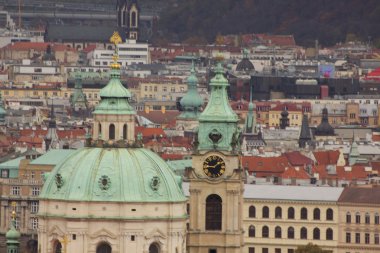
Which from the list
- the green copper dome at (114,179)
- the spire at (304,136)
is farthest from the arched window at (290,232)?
the spire at (304,136)

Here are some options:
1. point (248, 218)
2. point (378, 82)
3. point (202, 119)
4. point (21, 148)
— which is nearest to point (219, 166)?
point (202, 119)

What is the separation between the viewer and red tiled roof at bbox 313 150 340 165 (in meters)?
126

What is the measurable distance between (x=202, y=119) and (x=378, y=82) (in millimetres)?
103294

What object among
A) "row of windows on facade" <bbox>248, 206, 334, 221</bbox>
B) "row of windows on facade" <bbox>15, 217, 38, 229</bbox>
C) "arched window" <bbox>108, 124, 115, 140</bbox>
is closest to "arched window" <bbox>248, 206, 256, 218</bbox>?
"row of windows on facade" <bbox>248, 206, 334, 221</bbox>

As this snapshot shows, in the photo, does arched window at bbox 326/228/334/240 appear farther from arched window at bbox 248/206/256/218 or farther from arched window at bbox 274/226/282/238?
arched window at bbox 248/206/256/218

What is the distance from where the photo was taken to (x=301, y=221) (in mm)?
101562

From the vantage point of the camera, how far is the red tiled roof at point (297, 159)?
123600 millimetres

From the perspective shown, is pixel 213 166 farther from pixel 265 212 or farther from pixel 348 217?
pixel 348 217

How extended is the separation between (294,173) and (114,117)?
131 ft

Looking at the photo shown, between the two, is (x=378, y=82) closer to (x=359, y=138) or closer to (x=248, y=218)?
(x=359, y=138)

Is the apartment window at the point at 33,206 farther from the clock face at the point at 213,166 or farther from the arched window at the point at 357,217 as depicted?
the clock face at the point at 213,166

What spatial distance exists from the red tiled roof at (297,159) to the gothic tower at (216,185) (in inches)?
1307

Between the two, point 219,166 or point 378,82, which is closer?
point 219,166

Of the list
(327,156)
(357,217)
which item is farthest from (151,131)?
(357,217)
